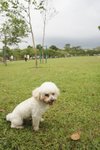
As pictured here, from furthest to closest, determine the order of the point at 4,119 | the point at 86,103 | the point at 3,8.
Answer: the point at 3,8 → the point at 86,103 → the point at 4,119

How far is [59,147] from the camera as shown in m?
3.17

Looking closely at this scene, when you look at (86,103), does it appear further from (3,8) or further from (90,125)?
(3,8)

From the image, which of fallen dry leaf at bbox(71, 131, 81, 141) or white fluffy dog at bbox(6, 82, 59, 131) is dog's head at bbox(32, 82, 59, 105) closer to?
white fluffy dog at bbox(6, 82, 59, 131)

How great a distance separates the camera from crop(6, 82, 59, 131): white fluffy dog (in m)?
3.42

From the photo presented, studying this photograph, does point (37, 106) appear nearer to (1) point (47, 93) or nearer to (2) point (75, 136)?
(1) point (47, 93)

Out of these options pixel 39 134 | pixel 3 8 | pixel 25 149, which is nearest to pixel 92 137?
pixel 39 134

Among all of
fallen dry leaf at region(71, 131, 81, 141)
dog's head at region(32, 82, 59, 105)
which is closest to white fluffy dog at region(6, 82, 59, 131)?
dog's head at region(32, 82, 59, 105)

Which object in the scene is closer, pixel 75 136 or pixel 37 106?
pixel 75 136

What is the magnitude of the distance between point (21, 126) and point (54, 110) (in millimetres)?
1229

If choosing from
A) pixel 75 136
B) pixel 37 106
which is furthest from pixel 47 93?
pixel 75 136

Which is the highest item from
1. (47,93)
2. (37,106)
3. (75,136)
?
(47,93)

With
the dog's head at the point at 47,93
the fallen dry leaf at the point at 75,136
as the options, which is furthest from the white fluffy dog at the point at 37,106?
the fallen dry leaf at the point at 75,136

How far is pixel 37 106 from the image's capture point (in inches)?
142

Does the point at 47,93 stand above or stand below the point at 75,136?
above
